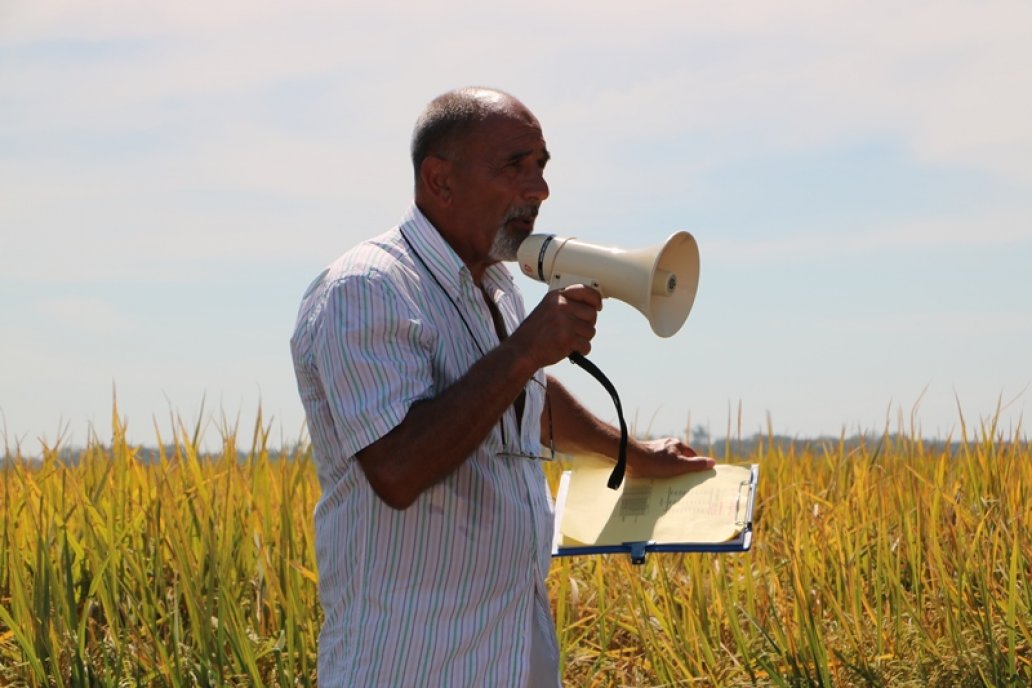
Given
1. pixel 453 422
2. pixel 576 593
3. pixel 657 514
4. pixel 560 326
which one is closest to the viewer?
pixel 453 422

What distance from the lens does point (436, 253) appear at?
2.71 metres

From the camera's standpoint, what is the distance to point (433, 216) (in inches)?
110

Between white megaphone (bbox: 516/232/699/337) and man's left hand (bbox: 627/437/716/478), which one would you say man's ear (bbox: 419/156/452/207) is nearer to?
white megaphone (bbox: 516/232/699/337)

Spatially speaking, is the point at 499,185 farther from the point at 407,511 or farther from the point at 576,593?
the point at 576,593

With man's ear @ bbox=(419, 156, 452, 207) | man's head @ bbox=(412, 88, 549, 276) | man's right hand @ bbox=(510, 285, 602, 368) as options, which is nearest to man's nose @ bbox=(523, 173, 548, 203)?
man's head @ bbox=(412, 88, 549, 276)

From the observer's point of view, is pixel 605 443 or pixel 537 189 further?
pixel 605 443

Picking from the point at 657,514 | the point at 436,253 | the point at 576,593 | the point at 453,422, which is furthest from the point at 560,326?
the point at 576,593

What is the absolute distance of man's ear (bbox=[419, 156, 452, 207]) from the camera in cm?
277

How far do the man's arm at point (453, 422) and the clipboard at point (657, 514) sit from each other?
2.87 ft

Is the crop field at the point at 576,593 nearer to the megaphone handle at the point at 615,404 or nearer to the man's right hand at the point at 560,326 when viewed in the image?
the megaphone handle at the point at 615,404

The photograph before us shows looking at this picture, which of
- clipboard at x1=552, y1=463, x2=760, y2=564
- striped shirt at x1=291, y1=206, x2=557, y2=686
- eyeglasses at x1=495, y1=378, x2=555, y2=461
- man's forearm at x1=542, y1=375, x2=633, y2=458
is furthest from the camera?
man's forearm at x1=542, y1=375, x2=633, y2=458

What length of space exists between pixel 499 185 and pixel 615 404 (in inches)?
24.4

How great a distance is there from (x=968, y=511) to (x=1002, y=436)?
1079 millimetres

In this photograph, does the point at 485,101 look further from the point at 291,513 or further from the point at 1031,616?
the point at 1031,616
